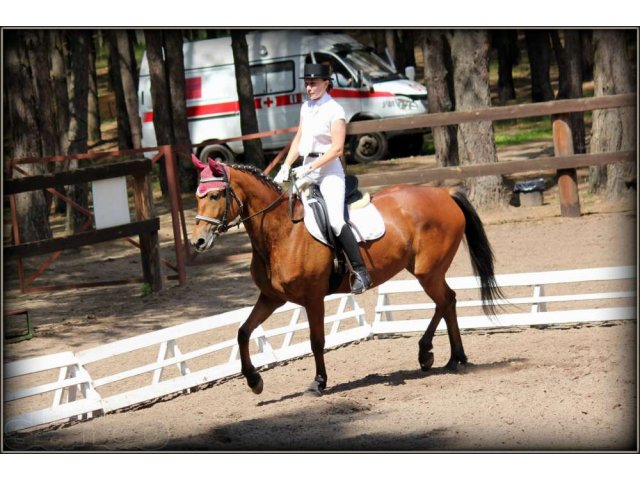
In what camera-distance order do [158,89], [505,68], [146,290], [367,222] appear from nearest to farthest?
[367,222] → [146,290] → [158,89] → [505,68]

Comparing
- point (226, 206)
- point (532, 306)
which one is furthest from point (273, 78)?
point (226, 206)

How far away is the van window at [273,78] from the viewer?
24.2 metres

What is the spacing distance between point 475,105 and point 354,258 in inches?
368

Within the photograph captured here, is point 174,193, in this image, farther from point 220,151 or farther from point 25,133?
point 220,151

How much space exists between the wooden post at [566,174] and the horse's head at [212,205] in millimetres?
8702

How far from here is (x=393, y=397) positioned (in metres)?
8.27

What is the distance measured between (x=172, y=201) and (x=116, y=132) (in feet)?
44.1

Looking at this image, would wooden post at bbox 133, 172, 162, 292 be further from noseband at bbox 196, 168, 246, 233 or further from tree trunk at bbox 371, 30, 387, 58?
tree trunk at bbox 371, 30, 387, 58

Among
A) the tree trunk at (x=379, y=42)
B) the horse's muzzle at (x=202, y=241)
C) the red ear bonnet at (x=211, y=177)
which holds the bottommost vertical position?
the horse's muzzle at (x=202, y=241)

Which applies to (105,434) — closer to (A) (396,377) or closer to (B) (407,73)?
(A) (396,377)

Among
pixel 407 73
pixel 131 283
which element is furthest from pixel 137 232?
pixel 407 73

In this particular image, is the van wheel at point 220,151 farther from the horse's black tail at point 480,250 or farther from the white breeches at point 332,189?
the white breeches at point 332,189

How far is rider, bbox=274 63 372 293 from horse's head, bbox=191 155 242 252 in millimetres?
474

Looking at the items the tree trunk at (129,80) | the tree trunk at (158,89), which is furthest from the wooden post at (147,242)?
the tree trunk at (129,80)
